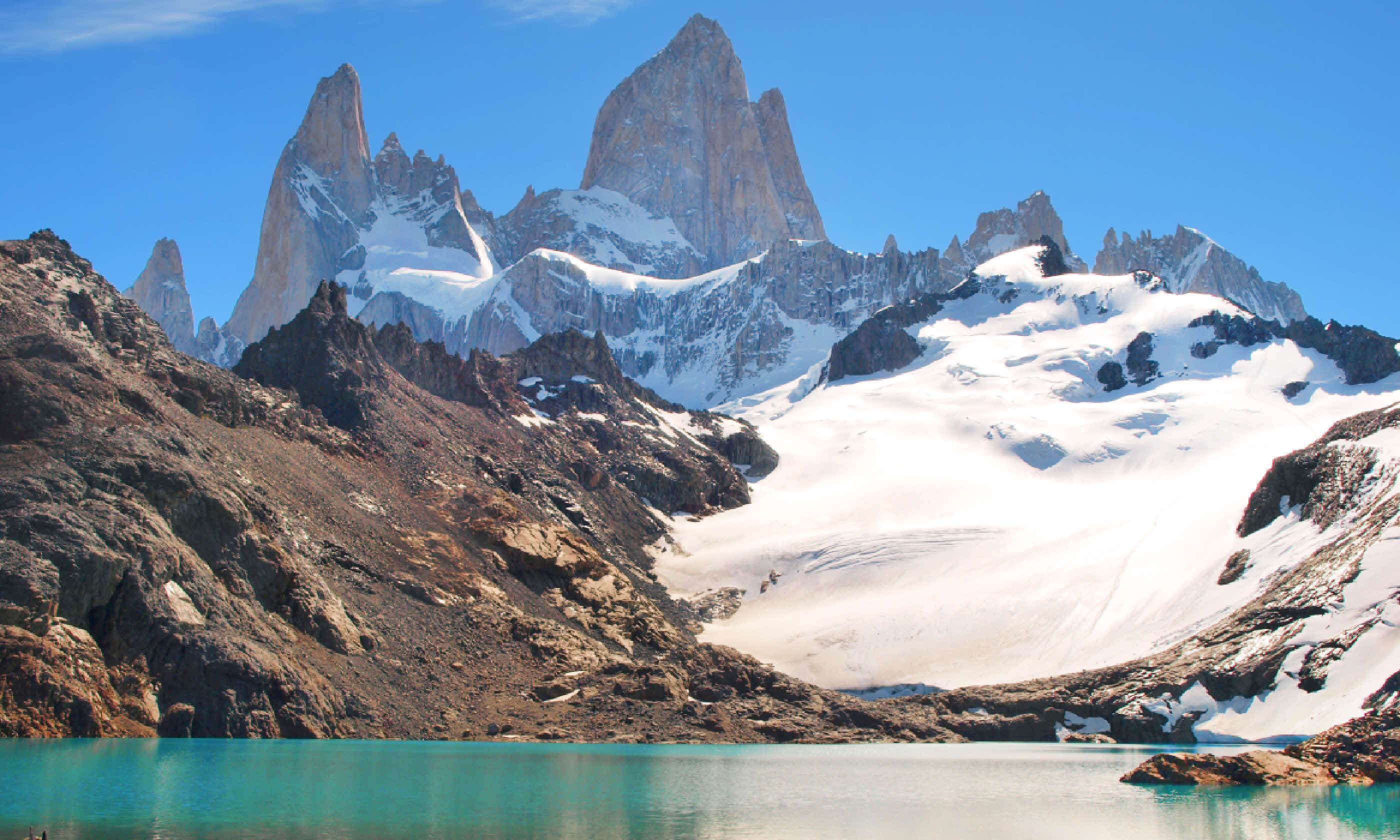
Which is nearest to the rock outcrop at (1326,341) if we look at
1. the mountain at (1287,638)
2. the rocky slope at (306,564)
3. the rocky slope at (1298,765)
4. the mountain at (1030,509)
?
the mountain at (1030,509)

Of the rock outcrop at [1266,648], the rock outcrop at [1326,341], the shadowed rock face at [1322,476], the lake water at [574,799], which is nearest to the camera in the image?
the lake water at [574,799]

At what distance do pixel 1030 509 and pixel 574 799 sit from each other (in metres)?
102

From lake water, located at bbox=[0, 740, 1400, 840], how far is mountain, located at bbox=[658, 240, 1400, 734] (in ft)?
95.4

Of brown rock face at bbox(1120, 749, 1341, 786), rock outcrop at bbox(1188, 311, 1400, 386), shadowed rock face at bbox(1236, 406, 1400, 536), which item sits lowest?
brown rock face at bbox(1120, 749, 1341, 786)

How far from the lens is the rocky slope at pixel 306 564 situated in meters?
51.2

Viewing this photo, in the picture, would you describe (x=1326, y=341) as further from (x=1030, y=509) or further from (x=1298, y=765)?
(x=1298, y=765)

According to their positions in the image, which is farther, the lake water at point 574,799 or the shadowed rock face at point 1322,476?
the shadowed rock face at point 1322,476

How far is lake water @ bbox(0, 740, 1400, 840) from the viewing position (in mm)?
31672

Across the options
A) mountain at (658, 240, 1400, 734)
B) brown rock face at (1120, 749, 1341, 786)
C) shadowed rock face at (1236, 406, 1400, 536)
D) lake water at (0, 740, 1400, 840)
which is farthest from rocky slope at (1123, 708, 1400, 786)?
shadowed rock face at (1236, 406, 1400, 536)

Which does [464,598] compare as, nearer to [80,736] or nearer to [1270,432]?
[80,736]

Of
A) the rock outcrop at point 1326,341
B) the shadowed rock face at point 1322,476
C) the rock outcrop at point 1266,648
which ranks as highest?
the rock outcrop at point 1326,341

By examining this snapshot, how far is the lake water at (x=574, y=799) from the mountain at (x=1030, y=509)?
29090 mm

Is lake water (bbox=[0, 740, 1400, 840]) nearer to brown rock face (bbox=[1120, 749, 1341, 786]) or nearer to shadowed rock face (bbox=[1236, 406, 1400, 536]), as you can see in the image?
brown rock face (bbox=[1120, 749, 1341, 786])

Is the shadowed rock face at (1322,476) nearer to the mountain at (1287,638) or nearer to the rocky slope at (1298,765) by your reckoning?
the mountain at (1287,638)
